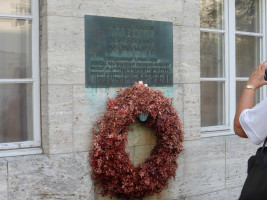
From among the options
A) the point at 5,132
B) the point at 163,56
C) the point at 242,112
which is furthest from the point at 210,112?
the point at 242,112

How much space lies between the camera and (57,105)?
15.0 ft

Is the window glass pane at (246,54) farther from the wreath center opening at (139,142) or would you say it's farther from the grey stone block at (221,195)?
the wreath center opening at (139,142)

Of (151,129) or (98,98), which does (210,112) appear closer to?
(151,129)

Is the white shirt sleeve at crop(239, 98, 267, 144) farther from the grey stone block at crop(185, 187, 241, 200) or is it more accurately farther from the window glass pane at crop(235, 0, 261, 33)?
the window glass pane at crop(235, 0, 261, 33)

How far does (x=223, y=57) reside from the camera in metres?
6.34

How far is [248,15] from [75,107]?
10.8 feet

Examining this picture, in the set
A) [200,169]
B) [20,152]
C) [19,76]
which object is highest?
[19,76]

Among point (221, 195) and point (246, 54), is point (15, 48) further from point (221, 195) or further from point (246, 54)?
point (246, 54)

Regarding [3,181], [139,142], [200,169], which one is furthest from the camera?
[200,169]

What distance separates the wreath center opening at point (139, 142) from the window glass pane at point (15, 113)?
1.08 meters

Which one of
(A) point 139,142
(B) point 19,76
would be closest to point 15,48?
(B) point 19,76

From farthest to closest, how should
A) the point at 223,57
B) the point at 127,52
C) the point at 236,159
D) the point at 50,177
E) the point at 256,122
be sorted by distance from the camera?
1. the point at 223,57
2. the point at 236,159
3. the point at 127,52
4. the point at 50,177
5. the point at 256,122

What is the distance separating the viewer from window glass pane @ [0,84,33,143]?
456 cm

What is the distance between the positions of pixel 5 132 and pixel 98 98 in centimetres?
100
